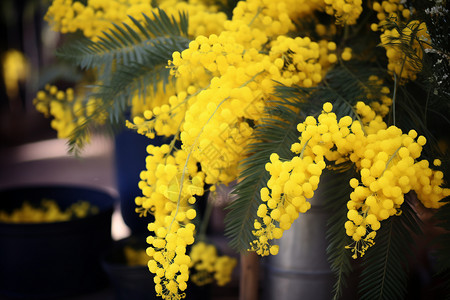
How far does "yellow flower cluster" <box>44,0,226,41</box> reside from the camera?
2.47 ft

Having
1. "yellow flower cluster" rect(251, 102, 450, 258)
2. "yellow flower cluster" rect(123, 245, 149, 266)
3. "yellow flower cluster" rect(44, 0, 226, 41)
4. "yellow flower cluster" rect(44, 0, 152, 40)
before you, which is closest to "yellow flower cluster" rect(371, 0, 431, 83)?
"yellow flower cluster" rect(251, 102, 450, 258)

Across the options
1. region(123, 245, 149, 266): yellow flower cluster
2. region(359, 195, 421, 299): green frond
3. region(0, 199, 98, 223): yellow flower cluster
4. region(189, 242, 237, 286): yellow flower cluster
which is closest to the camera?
region(359, 195, 421, 299): green frond

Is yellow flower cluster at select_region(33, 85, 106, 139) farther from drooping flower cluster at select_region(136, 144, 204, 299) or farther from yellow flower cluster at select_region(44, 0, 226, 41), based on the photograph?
drooping flower cluster at select_region(136, 144, 204, 299)

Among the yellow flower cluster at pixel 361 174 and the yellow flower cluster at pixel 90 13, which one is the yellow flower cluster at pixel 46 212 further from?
the yellow flower cluster at pixel 361 174

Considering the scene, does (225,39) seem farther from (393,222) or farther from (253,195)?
(393,222)

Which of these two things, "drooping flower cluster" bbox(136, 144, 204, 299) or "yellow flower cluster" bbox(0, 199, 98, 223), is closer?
"drooping flower cluster" bbox(136, 144, 204, 299)

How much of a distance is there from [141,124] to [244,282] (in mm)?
480

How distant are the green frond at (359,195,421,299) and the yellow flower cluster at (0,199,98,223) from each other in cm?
98

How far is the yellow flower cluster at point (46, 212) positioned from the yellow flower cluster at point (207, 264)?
1.44 feet

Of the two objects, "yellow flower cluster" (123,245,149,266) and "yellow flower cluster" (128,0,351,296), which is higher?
"yellow flower cluster" (128,0,351,296)

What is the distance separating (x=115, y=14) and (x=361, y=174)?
1.78ft

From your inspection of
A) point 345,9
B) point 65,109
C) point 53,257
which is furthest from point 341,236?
point 53,257

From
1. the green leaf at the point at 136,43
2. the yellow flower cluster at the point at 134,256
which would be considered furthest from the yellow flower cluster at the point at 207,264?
the green leaf at the point at 136,43

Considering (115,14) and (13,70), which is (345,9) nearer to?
(115,14)
